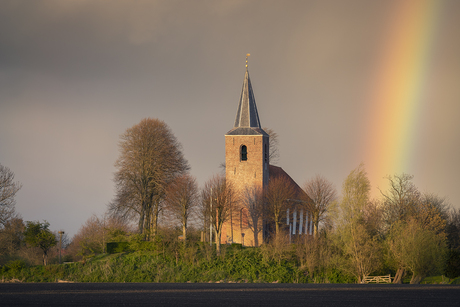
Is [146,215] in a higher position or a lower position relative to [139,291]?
higher

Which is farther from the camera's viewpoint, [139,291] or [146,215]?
[146,215]

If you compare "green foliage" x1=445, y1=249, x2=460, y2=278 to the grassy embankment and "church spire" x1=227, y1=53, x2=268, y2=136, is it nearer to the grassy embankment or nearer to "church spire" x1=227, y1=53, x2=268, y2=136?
the grassy embankment

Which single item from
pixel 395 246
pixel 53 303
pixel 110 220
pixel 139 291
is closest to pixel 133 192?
pixel 110 220

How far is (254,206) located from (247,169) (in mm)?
3930

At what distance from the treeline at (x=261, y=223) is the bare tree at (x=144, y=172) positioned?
0.10m

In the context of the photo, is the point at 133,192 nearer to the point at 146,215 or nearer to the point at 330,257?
the point at 146,215

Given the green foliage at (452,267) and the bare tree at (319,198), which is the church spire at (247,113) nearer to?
the bare tree at (319,198)

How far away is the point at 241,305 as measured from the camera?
15312 millimetres

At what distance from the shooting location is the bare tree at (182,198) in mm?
42072

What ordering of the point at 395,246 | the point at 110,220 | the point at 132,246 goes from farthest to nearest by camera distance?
1. the point at 110,220
2. the point at 132,246
3. the point at 395,246

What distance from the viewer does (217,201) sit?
42.0m

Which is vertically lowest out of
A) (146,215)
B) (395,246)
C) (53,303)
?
(53,303)

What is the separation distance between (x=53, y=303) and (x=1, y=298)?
8.24 feet

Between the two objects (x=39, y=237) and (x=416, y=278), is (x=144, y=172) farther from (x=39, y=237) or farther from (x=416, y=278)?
(x=416, y=278)
